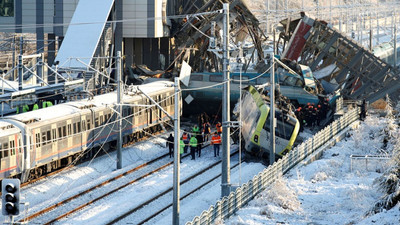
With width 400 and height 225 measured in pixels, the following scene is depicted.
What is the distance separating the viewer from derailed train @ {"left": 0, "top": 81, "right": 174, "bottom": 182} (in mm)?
31391

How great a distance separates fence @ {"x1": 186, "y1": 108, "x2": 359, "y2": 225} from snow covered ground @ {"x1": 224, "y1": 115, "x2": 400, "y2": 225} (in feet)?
1.03

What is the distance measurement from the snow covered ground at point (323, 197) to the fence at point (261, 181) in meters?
0.31

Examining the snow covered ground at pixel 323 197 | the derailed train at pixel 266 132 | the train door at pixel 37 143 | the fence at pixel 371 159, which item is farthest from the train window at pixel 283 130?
the train door at pixel 37 143

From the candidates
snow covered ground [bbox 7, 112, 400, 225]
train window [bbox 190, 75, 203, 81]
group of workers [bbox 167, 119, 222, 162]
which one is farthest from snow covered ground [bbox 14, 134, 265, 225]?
train window [bbox 190, 75, 203, 81]

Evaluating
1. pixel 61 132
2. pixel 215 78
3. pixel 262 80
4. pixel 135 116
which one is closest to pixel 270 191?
pixel 61 132

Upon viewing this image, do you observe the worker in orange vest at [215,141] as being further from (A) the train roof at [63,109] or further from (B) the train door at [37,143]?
(B) the train door at [37,143]

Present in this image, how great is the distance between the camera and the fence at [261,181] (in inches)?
977

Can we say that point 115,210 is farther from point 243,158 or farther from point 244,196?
point 243,158

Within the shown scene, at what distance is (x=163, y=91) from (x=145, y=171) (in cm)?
1091

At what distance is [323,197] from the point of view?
29703mm

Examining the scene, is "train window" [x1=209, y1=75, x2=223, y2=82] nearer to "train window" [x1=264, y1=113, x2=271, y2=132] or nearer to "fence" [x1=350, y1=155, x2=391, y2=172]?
"train window" [x1=264, y1=113, x2=271, y2=132]

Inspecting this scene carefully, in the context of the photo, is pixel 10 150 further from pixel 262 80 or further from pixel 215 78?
pixel 262 80

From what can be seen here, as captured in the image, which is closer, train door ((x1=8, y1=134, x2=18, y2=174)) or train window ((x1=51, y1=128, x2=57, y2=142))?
train door ((x1=8, y1=134, x2=18, y2=174))

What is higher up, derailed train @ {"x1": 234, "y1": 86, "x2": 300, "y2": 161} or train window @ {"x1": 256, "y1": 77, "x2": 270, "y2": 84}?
train window @ {"x1": 256, "y1": 77, "x2": 270, "y2": 84}
